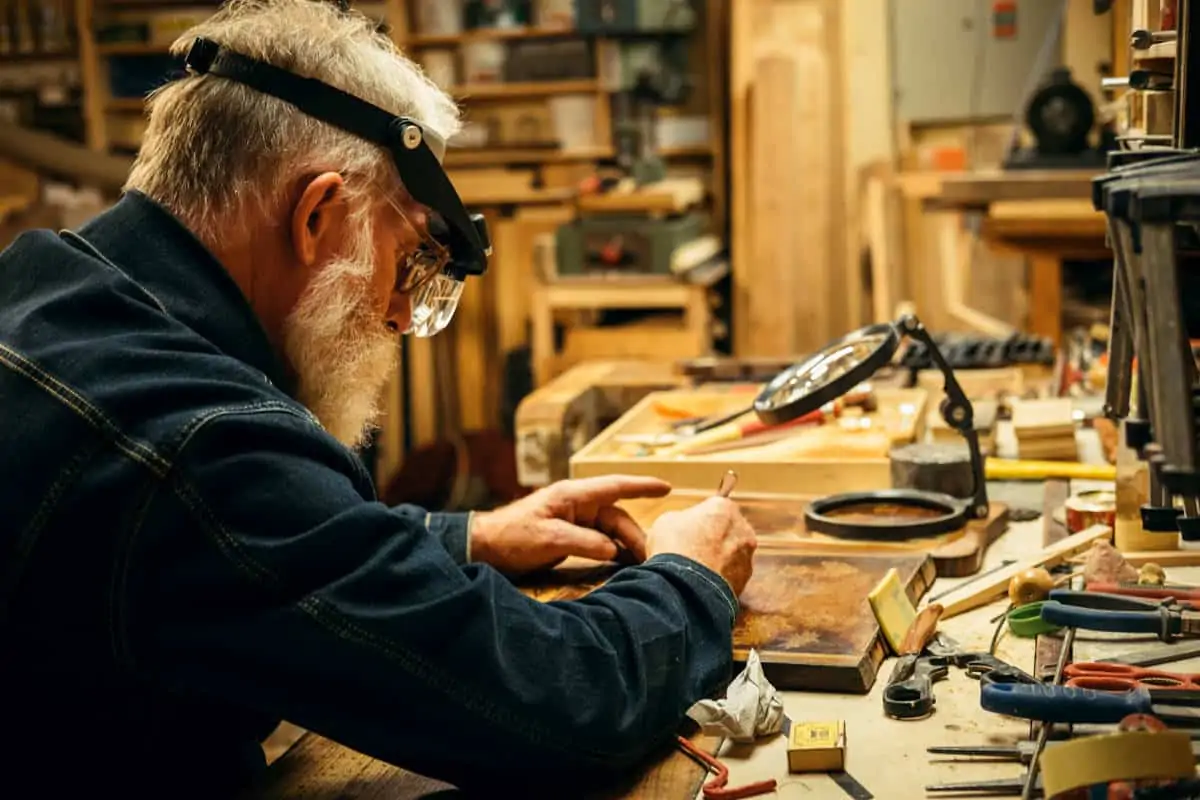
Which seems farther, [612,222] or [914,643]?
[612,222]

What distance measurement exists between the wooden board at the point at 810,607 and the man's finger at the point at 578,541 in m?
0.04

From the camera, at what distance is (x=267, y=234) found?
1542 mm

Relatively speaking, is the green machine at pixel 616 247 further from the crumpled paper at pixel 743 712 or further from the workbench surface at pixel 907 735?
the crumpled paper at pixel 743 712

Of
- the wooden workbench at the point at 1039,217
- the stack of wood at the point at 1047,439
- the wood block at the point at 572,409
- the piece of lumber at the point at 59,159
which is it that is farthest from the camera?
the piece of lumber at the point at 59,159

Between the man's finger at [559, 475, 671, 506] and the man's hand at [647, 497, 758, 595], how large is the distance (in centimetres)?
22

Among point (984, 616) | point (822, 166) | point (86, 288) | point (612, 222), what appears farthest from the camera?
point (822, 166)

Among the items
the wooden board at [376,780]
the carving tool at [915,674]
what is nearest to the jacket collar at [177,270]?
the wooden board at [376,780]

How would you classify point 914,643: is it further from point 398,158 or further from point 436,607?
point 398,158

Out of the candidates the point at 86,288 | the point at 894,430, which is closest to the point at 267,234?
the point at 86,288

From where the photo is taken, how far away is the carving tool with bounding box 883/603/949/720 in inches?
56.8

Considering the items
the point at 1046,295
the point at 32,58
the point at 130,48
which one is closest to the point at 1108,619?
the point at 1046,295

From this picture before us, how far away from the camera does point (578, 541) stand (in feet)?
6.29

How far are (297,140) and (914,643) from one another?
35.8 inches

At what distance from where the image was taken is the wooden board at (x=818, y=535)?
6.38 ft
